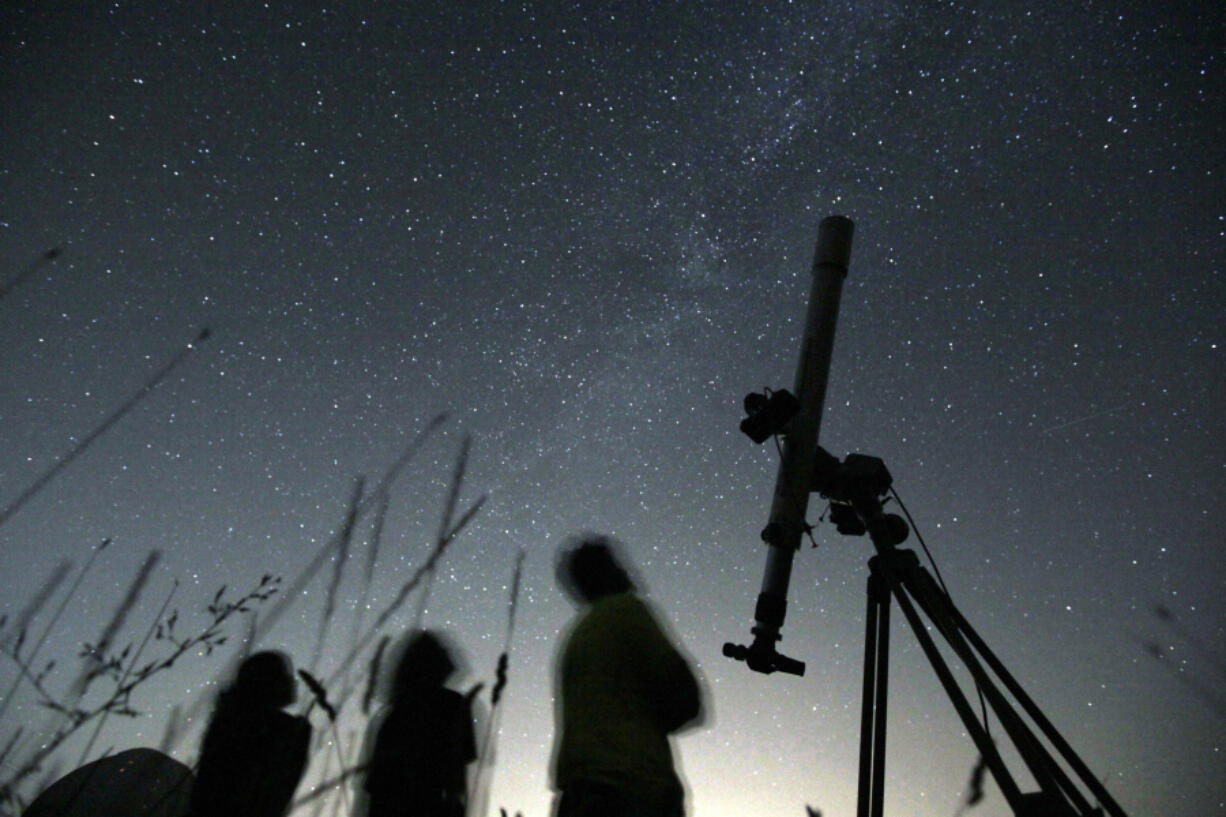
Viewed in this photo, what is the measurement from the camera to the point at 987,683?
2299 mm

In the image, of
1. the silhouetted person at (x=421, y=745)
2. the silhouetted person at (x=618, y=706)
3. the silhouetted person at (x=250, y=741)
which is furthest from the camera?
the silhouetted person at (x=250, y=741)

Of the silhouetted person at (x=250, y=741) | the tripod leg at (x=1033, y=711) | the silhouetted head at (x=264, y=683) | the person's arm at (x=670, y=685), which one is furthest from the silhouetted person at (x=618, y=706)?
the tripod leg at (x=1033, y=711)

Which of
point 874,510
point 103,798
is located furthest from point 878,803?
point 103,798

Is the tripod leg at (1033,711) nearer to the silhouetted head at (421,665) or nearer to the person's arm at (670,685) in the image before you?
the person's arm at (670,685)

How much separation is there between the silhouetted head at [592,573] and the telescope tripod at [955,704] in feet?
3.42

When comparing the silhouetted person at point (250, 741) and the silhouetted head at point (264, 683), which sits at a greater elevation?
the silhouetted head at point (264, 683)

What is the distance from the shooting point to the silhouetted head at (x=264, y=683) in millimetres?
2174

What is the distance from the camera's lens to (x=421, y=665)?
2109mm

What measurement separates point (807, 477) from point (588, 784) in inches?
76.5

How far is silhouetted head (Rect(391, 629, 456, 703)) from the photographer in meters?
2.08

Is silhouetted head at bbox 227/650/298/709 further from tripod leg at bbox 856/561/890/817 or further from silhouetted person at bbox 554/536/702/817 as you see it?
tripod leg at bbox 856/561/890/817

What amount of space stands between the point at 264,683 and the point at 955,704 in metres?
2.08

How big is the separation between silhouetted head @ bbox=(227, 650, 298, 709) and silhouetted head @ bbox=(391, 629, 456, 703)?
38 cm

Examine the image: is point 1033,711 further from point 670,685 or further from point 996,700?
point 670,685
